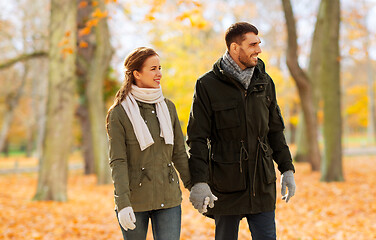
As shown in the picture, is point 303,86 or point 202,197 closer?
point 202,197

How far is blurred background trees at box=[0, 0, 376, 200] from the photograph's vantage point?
392 inches

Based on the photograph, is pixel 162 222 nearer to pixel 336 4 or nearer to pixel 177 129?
pixel 177 129

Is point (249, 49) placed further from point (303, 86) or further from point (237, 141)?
point (303, 86)

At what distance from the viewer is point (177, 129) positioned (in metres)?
3.27

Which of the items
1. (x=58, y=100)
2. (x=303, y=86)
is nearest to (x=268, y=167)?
(x=58, y=100)

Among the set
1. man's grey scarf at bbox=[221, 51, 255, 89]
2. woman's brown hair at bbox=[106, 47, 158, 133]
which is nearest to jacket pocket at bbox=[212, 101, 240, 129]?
man's grey scarf at bbox=[221, 51, 255, 89]

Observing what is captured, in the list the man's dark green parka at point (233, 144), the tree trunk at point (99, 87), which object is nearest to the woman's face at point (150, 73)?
the man's dark green parka at point (233, 144)

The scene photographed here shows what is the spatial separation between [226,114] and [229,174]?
46cm

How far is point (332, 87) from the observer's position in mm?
11203

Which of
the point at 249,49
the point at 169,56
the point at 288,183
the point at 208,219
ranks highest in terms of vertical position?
the point at 169,56

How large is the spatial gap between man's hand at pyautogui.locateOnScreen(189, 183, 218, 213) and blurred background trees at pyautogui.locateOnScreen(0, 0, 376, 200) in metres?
1.04

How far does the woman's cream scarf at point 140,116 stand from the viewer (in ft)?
9.82

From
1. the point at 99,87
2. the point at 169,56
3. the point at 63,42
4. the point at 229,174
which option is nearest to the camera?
the point at 229,174

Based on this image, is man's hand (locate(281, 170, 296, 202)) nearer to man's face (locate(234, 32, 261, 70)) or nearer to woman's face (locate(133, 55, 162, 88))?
man's face (locate(234, 32, 261, 70))
